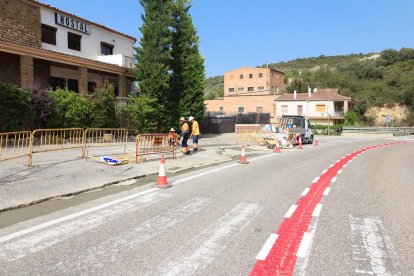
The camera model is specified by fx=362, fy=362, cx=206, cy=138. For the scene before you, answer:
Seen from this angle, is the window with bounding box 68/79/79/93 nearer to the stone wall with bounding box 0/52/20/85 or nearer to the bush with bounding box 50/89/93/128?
the stone wall with bounding box 0/52/20/85

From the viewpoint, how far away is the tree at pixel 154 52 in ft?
77.0

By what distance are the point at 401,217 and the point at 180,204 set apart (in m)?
4.13

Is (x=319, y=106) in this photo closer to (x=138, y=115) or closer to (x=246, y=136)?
(x=246, y=136)

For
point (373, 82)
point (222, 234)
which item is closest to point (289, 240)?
point (222, 234)

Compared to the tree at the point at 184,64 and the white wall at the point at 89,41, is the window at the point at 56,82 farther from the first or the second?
the tree at the point at 184,64

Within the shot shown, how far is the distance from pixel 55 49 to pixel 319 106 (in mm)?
51299

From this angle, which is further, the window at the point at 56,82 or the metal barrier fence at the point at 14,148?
the window at the point at 56,82

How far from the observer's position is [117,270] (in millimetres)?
4055

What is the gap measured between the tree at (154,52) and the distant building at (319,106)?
1794 inches

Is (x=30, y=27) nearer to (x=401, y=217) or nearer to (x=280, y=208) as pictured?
(x=280, y=208)

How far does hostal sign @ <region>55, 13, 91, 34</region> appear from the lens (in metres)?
25.6

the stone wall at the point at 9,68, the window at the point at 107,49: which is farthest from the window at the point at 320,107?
the stone wall at the point at 9,68

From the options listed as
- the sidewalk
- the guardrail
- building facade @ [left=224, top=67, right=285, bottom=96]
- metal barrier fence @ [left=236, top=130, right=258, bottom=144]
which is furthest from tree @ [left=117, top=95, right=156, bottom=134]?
building facade @ [left=224, top=67, right=285, bottom=96]

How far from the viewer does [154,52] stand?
23.7 meters
